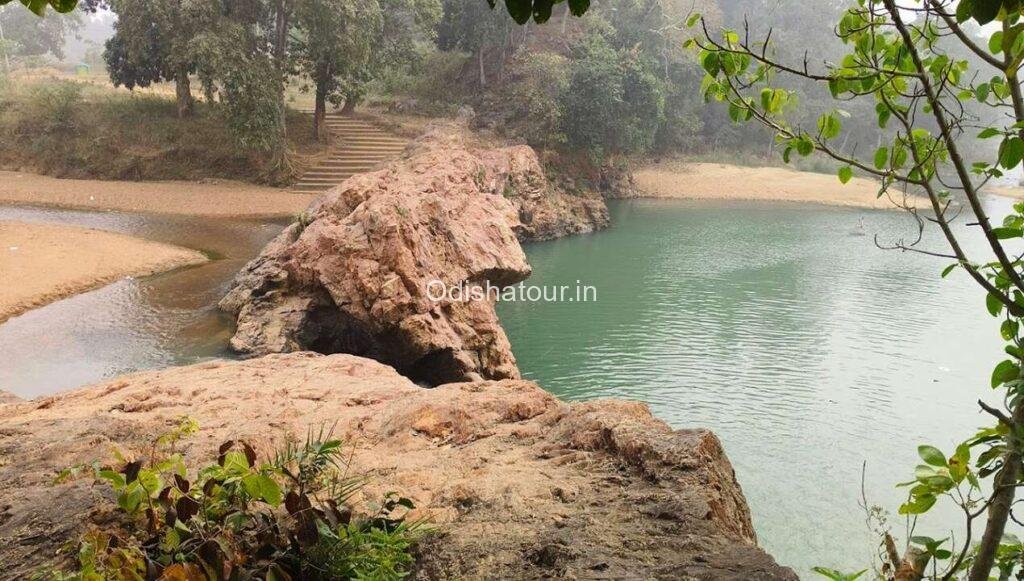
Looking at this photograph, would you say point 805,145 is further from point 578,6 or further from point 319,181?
point 319,181

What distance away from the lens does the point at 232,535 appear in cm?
180

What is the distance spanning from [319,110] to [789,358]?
54.2 feet

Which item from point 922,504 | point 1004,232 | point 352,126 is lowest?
point 922,504

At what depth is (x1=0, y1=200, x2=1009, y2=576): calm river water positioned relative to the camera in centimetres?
626

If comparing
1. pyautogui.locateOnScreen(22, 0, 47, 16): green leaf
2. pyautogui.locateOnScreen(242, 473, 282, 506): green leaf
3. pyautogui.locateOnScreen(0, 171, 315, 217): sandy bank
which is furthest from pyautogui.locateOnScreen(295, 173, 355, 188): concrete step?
pyautogui.locateOnScreen(22, 0, 47, 16): green leaf

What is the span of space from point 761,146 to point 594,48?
17660 millimetres

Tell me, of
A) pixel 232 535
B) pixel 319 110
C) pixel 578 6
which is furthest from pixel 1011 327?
pixel 319 110

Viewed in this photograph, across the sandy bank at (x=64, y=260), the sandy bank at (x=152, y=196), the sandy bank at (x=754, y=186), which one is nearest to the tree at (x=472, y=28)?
the sandy bank at (x=754, y=186)

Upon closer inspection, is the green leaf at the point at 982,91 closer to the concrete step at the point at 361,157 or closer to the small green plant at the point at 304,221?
the small green plant at the point at 304,221

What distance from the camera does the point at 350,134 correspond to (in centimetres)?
2228

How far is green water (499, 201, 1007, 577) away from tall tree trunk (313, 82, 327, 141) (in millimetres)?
8859

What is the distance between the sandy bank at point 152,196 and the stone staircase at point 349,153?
3.57ft

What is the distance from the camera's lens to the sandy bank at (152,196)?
1633cm

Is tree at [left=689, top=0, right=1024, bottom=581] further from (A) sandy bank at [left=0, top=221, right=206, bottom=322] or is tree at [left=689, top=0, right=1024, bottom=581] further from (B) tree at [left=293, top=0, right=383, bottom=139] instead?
(B) tree at [left=293, top=0, right=383, bottom=139]
